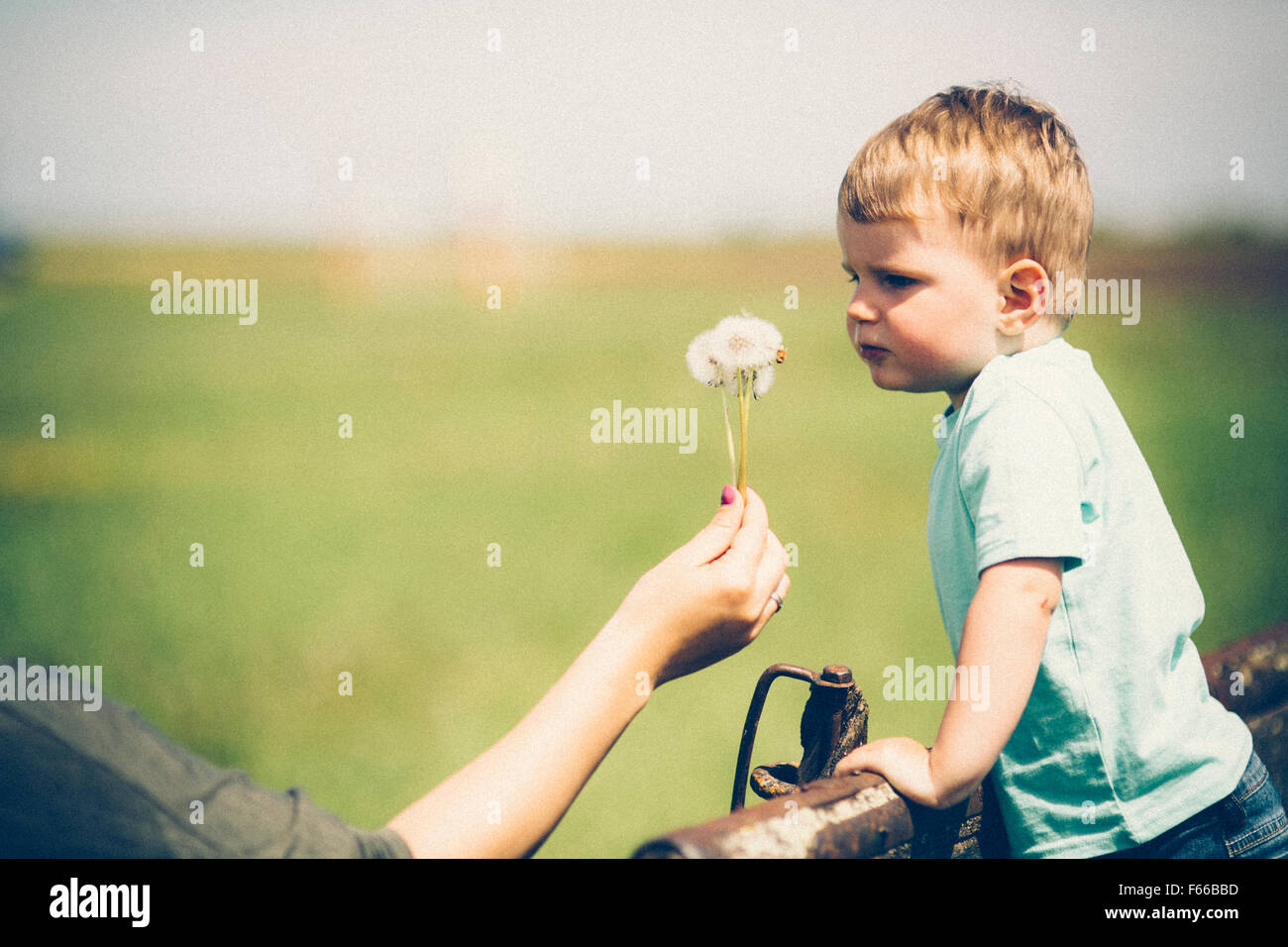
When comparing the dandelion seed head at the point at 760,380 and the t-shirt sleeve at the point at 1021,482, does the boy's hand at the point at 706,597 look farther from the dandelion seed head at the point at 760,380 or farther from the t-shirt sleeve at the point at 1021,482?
the t-shirt sleeve at the point at 1021,482

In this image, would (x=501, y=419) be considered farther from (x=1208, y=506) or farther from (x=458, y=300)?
(x=458, y=300)

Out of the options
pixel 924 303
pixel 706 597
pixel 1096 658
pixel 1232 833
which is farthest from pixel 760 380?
pixel 1232 833

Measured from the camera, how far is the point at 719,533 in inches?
57.3

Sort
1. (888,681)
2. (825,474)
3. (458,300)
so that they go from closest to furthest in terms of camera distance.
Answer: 1. (888,681)
2. (825,474)
3. (458,300)

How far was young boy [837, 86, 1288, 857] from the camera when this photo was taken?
1.27 meters

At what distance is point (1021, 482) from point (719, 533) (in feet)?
1.41

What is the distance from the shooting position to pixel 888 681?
18.0ft

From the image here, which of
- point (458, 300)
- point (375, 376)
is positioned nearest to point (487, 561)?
point (375, 376)

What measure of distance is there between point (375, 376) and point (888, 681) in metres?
18.1

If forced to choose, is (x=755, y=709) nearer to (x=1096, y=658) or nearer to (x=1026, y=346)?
(x=1096, y=658)

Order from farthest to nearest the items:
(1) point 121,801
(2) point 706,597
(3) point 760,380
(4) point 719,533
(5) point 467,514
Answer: (5) point 467,514 < (3) point 760,380 < (4) point 719,533 < (2) point 706,597 < (1) point 121,801

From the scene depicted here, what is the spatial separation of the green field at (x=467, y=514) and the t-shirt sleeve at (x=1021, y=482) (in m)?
3.17

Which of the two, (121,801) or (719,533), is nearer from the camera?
(121,801)

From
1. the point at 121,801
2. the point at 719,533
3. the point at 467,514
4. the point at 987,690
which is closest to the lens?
the point at 121,801
